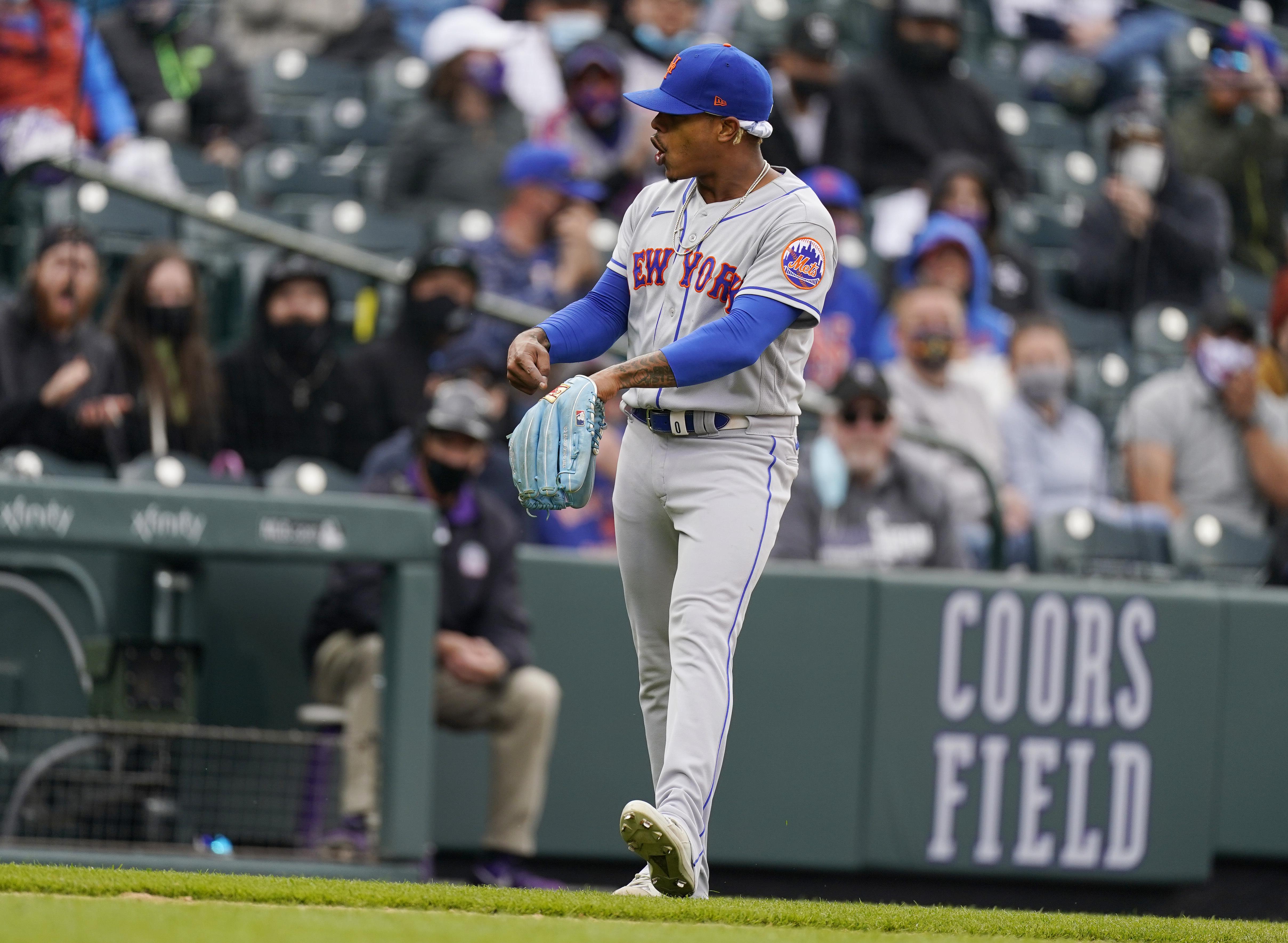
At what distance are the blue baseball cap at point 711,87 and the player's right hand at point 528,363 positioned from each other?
1.69ft

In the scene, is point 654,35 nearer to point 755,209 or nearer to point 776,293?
point 755,209

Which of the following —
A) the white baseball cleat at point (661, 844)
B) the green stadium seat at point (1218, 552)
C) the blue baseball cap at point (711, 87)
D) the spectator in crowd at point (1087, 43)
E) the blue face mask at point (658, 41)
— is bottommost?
the white baseball cleat at point (661, 844)

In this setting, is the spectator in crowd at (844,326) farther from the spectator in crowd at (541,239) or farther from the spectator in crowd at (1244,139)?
the spectator in crowd at (1244,139)

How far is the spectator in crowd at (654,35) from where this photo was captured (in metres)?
9.45

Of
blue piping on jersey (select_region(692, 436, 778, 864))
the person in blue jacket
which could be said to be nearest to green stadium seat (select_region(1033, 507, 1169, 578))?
the person in blue jacket

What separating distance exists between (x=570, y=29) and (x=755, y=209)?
6124 millimetres

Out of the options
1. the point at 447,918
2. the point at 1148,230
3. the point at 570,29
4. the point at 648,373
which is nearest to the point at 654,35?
the point at 570,29

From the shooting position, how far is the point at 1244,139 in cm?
885

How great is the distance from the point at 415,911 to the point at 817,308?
142cm

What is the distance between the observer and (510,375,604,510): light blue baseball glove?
3.71 metres

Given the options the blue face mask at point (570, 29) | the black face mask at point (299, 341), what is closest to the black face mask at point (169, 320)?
the black face mask at point (299, 341)

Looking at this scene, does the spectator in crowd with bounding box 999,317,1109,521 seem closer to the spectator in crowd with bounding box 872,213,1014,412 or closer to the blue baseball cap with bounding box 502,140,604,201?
the spectator in crowd with bounding box 872,213,1014,412

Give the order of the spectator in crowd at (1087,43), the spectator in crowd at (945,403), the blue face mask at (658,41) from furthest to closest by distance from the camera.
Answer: the spectator in crowd at (1087,43) → the blue face mask at (658,41) → the spectator in crowd at (945,403)

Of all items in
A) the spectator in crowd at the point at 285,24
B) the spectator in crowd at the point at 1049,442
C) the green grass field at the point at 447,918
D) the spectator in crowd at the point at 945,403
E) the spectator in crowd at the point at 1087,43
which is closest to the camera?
the green grass field at the point at 447,918
